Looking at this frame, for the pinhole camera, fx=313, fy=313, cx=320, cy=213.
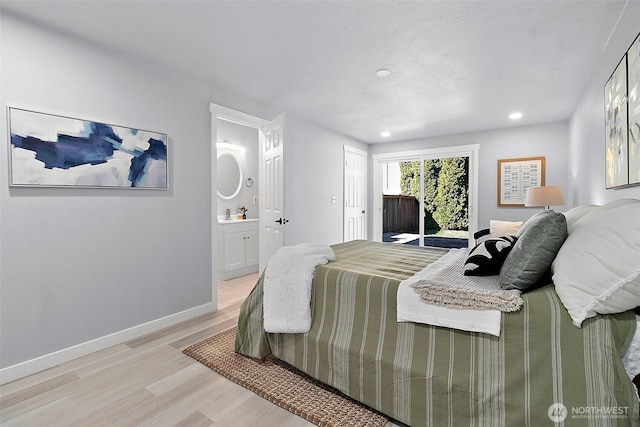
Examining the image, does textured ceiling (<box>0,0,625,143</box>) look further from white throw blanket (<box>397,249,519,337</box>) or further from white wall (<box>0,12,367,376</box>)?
white throw blanket (<box>397,249,519,337</box>)

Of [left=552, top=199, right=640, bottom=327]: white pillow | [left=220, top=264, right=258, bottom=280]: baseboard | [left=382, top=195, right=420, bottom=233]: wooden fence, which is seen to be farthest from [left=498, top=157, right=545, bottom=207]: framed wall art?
[left=220, top=264, right=258, bottom=280]: baseboard

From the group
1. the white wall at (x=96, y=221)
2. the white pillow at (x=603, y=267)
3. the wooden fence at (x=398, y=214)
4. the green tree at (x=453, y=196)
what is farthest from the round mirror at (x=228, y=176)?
the white pillow at (x=603, y=267)

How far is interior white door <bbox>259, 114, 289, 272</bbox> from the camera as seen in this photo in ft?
11.7

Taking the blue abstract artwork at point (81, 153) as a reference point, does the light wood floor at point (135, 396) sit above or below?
below

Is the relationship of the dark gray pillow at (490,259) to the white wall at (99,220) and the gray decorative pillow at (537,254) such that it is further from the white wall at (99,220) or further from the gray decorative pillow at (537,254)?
the white wall at (99,220)

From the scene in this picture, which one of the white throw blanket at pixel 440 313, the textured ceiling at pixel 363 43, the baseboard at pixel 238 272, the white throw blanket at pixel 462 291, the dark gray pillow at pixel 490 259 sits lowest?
the baseboard at pixel 238 272

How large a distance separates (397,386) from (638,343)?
98 cm

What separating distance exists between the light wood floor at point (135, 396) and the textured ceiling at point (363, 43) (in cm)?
234

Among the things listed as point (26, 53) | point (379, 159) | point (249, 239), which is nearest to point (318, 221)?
point (249, 239)

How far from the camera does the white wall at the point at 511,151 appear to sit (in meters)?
4.48

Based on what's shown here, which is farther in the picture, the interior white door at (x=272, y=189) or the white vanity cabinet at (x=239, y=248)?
the white vanity cabinet at (x=239, y=248)

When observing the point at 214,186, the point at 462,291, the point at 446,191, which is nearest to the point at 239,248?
the point at 214,186

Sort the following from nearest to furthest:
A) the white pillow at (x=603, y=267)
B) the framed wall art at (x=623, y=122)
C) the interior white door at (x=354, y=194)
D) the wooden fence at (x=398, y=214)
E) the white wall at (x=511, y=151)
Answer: the white pillow at (x=603, y=267)
the framed wall art at (x=623, y=122)
the white wall at (x=511, y=151)
the interior white door at (x=354, y=194)
the wooden fence at (x=398, y=214)

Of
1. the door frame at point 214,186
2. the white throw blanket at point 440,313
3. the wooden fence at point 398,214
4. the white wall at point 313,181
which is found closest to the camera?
the white throw blanket at point 440,313
